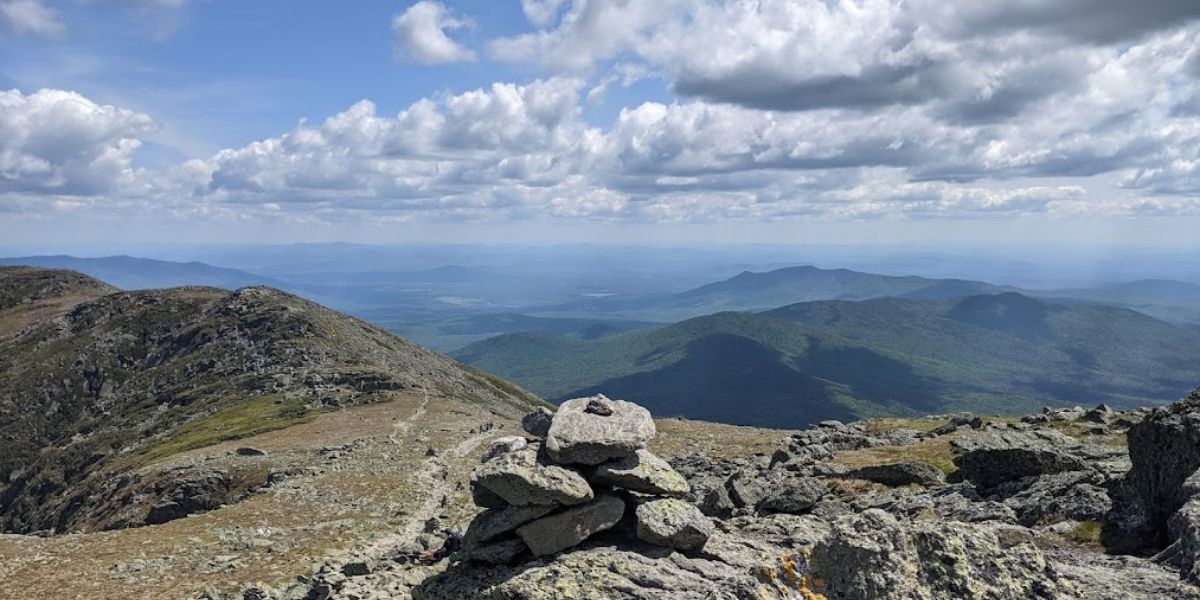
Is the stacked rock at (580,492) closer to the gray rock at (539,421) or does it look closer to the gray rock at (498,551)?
the gray rock at (498,551)

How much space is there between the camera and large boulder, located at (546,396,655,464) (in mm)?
22453

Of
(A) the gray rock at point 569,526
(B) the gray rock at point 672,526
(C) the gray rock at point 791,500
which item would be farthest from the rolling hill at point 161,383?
(B) the gray rock at point 672,526

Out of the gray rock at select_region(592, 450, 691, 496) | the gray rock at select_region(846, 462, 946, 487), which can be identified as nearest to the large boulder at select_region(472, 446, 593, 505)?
the gray rock at select_region(592, 450, 691, 496)

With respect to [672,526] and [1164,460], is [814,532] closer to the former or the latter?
[672,526]

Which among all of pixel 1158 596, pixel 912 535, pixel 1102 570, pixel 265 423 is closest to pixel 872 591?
pixel 912 535

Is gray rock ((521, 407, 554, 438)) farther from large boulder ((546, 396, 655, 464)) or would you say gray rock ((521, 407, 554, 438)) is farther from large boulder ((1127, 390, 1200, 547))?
large boulder ((1127, 390, 1200, 547))

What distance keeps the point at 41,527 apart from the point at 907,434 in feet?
360

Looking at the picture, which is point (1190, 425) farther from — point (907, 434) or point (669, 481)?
point (907, 434)

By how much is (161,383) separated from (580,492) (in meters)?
160

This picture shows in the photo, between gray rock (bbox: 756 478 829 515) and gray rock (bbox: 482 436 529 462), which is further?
gray rock (bbox: 756 478 829 515)

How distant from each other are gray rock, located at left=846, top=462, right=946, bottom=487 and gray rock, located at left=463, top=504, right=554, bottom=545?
22.7m

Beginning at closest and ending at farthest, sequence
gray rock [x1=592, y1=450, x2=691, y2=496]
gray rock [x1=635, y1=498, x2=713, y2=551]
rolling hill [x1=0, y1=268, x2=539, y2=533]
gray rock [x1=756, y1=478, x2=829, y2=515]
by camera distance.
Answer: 1. gray rock [x1=635, y1=498, x2=713, y2=551]
2. gray rock [x1=592, y1=450, x2=691, y2=496]
3. gray rock [x1=756, y1=478, x2=829, y2=515]
4. rolling hill [x1=0, y1=268, x2=539, y2=533]

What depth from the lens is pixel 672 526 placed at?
20.8 meters

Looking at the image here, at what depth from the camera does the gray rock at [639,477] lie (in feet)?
73.5
